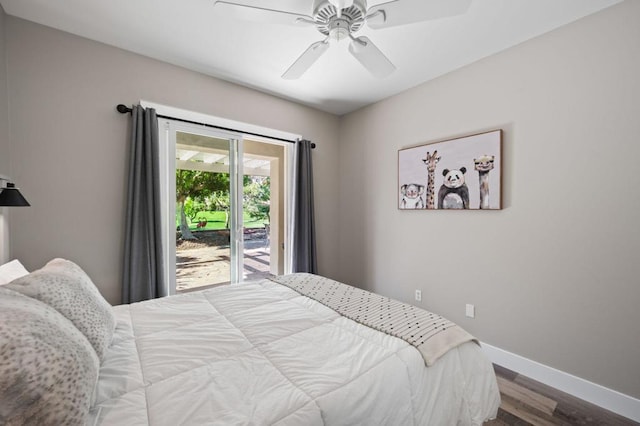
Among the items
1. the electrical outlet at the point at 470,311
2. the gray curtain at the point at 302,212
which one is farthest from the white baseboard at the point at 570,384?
the gray curtain at the point at 302,212

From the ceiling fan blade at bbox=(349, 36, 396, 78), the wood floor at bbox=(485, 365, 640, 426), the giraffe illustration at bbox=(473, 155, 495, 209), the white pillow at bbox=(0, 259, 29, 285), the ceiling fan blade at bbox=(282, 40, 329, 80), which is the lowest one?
the wood floor at bbox=(485, 365, 640, 426)

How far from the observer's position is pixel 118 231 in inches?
88.4

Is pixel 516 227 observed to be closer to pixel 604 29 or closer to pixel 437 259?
pixel 437 259

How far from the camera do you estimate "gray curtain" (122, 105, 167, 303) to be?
221cm

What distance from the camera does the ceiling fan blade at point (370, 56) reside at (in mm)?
1637

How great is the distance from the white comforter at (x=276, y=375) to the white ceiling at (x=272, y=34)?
1.67m

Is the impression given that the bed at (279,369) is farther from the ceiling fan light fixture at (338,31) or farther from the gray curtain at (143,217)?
the ceiling fan light fixture at (338,31)

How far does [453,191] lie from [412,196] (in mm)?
436

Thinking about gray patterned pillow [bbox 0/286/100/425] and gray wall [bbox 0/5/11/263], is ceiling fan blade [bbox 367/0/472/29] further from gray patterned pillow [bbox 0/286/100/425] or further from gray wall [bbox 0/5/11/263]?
gray wall [bbox 0/5/11/263]

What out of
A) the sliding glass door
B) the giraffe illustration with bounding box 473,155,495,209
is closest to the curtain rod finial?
the sliding glass door

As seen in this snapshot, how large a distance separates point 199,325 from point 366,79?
2590mm

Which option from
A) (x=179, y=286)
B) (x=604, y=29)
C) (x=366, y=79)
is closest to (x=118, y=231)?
(x=179, y=286)

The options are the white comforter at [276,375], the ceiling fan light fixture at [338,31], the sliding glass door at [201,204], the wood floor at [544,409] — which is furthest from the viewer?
the sliding glass door at [201,204]

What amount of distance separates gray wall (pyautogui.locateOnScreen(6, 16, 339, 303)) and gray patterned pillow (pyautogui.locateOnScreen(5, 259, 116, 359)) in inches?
40.2
